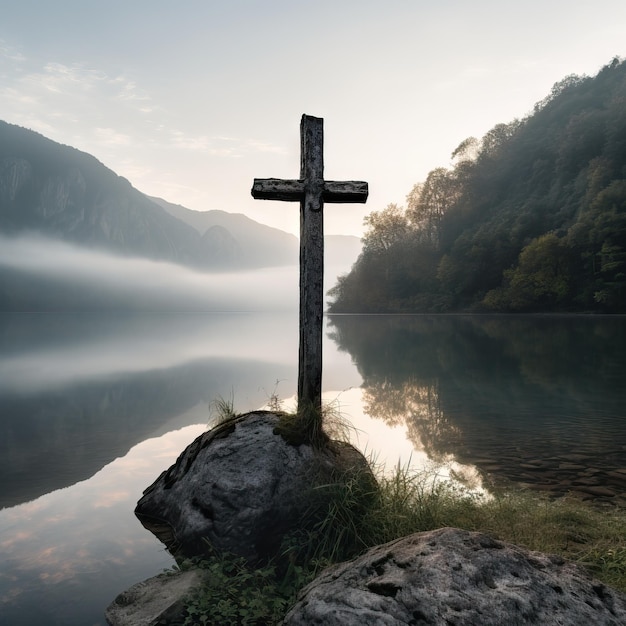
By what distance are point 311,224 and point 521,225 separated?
69.2 meters

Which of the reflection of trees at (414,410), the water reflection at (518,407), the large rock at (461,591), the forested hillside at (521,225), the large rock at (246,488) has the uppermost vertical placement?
the forested hillside at (521,225)

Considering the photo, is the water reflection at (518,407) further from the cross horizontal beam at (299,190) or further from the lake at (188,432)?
the cross horizontal beam at (299,190)

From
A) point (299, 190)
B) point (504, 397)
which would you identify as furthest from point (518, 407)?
point (299, 190)

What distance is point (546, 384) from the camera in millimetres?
17672

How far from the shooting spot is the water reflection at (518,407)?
28.3 feet

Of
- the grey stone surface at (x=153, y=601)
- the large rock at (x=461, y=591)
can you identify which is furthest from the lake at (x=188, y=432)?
the large rock at (x=461, y=591)

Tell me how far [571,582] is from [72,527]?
618cm

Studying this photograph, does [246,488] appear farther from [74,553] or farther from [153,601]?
[74,553]

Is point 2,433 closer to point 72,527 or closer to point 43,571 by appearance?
point 72,527

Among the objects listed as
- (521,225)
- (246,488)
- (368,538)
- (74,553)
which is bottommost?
(74,553)

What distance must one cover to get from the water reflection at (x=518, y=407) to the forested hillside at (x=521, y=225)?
32267 millimetres

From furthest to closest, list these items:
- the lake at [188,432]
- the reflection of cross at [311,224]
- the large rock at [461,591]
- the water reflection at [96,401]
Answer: the water reflection at [96,401]
the reflection of cross at [311,224]
the lake at [188,432]
the large rock at [461,591]

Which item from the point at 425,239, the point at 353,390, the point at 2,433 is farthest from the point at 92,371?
the point at 425,239

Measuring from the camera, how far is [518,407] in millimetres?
13945
